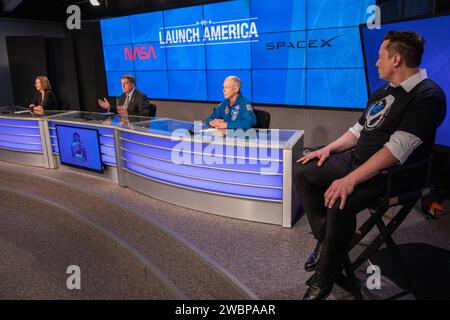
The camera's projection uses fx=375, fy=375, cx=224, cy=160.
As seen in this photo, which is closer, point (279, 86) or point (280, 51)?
point (280, 51)

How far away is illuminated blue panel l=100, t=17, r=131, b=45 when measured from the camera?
6488 mm

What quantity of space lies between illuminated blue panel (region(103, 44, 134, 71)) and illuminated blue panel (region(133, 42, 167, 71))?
0.13m

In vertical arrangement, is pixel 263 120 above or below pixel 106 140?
above

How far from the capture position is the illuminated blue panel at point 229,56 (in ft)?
17.1

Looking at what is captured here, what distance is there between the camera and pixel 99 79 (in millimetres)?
7137

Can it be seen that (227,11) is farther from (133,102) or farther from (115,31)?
(115,31)

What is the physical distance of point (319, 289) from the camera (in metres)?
1.76

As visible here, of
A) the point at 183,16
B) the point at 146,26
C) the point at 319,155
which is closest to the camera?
the point at 319,155

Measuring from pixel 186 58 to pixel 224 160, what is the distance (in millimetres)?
3473

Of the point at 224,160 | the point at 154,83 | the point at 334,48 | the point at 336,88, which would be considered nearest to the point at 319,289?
the point at 224,160

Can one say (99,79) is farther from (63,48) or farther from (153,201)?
(153,201)

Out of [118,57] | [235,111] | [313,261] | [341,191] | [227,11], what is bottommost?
[313,261]

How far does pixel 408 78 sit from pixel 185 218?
1895 mm

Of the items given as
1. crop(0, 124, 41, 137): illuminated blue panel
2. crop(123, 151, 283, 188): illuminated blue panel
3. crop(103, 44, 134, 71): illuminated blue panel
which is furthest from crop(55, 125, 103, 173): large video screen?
crop(103, 44, 134, 71): illuminated blue panel
